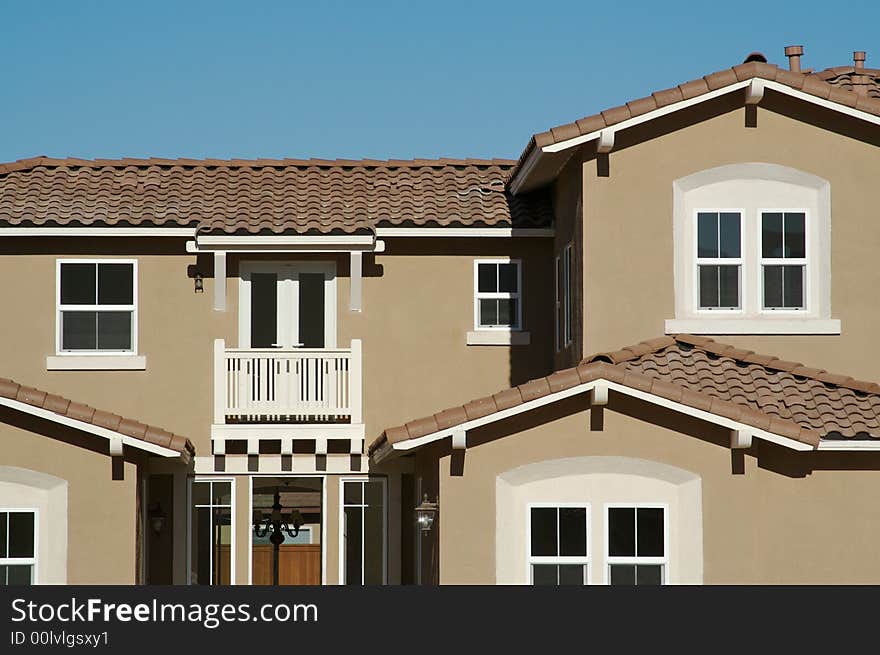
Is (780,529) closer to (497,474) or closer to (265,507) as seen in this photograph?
(497,474)

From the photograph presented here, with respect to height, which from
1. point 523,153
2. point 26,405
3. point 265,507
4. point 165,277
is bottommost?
point 265,507

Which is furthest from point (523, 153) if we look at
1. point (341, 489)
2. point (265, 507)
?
point (265, 507)

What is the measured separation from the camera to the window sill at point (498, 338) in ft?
79.9

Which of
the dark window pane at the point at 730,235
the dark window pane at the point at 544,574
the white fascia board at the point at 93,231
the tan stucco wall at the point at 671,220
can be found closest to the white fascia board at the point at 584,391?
the dark window pane at the point at 544,574

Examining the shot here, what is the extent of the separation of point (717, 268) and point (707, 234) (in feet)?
1.59

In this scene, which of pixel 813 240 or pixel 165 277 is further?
pixel 165 277

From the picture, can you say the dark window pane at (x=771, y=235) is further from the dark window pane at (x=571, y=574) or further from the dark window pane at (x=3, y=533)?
the dark window pane at (x=3, y=533)

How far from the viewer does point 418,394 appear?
79.4 feet

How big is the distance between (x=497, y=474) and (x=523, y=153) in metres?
6.00

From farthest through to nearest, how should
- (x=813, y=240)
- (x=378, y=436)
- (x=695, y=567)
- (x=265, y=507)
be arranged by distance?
(x=265, y=507) → (x=378, y=436) → (x=813, y=240) → (x=695, y=567)

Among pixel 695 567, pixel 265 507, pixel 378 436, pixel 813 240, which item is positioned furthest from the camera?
pixel 265 507

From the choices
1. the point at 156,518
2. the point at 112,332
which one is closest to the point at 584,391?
the point at 156,518

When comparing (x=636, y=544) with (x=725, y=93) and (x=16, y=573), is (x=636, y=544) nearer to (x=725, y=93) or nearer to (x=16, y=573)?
(x=725, y=93)

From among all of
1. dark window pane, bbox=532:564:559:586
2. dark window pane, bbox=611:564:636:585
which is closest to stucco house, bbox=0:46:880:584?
dark window pane, bbox=532:564:559:586
